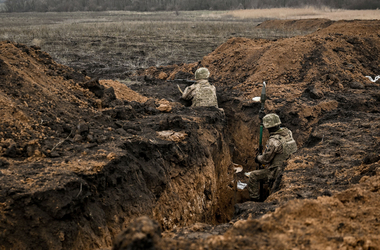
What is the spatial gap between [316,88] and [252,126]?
7.65ft

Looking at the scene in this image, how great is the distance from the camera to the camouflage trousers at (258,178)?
6.82 m

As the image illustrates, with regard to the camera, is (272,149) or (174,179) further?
(272,149)

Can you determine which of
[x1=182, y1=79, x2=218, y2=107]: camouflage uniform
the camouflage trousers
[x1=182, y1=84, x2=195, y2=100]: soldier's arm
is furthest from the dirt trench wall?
[x1=182, y1=84, x2=195, y2=100]: soldier's arm

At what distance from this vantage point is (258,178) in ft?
23.3

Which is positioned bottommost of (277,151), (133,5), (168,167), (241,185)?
(241,185)

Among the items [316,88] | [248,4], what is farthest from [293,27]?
[248,4]

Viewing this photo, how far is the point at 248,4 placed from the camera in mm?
52719

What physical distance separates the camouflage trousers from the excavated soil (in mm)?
601

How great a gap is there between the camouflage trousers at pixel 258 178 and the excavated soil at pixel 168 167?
601 millimetres

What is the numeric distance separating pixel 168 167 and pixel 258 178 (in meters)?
2.63

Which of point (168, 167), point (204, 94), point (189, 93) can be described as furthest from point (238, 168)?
point (168, 167)

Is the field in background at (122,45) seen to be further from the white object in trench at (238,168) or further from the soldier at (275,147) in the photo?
the soldier at (275,147)

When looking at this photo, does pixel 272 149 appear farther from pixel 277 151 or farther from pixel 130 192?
pixel 130 192

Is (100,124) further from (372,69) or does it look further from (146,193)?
(372,69)
